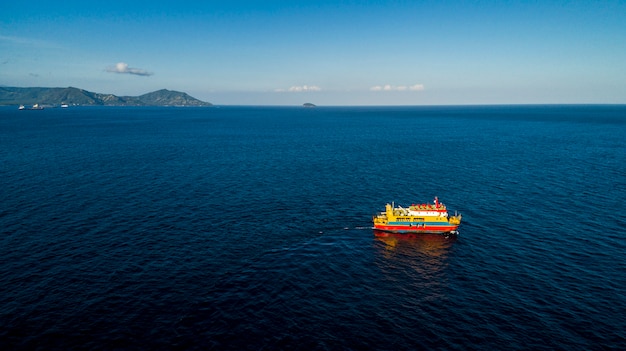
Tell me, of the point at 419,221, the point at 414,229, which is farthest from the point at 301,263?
the point at 419,221

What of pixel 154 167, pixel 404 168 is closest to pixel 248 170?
pixel 154 167

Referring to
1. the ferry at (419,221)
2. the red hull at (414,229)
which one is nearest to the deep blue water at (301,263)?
the red hull at (414,229)

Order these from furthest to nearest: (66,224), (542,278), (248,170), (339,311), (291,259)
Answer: (248,170) < (66,224) < (291,259) < (542,278) < (339,311)

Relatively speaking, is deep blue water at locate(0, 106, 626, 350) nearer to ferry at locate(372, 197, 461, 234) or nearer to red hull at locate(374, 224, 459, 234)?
red hull at locate(374, 224, 459, 234)

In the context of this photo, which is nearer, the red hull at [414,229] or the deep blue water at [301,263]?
the deep blue water at [301,263]

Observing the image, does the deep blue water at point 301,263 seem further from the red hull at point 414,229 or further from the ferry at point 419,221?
the ferry at point 419,221

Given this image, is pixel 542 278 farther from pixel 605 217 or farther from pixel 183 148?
pixel 183 148

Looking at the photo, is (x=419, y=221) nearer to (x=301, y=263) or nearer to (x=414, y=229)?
(x=414, y=229)

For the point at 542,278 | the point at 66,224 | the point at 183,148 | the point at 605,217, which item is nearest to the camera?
the point at 542,278
